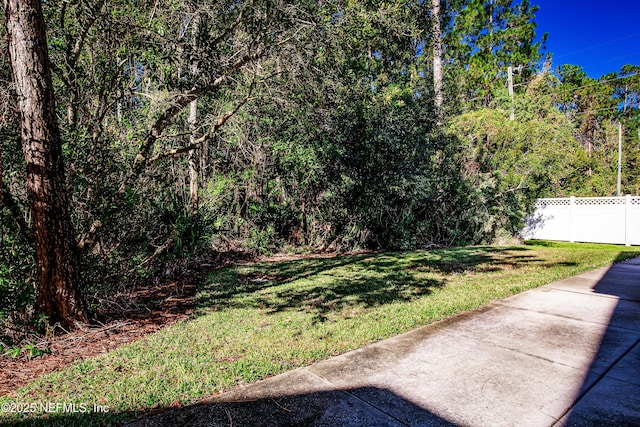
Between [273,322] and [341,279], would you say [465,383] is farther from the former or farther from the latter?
[341,279]

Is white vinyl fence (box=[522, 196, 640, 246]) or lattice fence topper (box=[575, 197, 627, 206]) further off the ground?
lattice fence topper (box=[575, 197, 627, 206])

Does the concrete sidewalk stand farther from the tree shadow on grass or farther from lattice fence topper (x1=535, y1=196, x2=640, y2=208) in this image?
lattice fence topper (x1=535, y1=196, x2=640, y2=208)

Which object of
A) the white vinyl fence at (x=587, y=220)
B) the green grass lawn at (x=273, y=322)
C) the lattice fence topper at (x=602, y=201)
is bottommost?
the green grass lawn at (x=273, y=322)

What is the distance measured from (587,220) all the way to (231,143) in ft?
42.8

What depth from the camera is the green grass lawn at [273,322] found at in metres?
2.95

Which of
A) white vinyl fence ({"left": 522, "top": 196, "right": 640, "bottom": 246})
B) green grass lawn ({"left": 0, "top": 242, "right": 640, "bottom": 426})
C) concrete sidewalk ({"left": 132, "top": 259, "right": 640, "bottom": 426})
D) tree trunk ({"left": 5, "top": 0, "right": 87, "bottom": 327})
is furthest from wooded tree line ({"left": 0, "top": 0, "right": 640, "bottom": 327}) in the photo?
concrete sidewalk ({"left": 132, "top": 259, "right": 640, "bottom": 426})

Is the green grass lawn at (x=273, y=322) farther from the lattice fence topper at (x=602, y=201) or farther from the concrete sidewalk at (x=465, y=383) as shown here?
the lattice fence topper at (x=602, y=201)

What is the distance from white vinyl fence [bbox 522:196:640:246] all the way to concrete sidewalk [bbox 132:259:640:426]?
37.2ft

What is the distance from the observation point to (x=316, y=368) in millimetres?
3242

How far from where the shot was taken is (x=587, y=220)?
1414 cm

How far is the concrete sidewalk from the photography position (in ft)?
8.15

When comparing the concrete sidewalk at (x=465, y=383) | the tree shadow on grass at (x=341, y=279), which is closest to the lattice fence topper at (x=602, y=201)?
the tree shadow on grass at (x=341, y=279)

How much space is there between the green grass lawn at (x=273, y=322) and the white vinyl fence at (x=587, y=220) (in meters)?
5.20

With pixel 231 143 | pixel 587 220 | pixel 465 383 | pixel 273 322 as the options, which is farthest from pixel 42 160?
pixel 587 220
